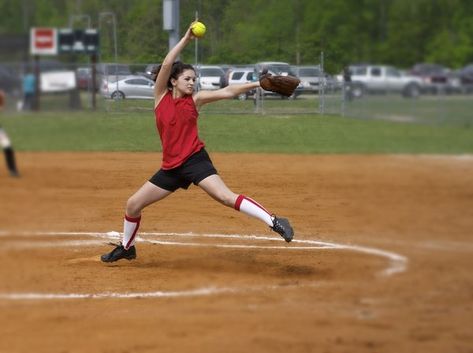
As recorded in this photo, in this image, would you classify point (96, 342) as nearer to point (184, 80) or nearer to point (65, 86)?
point (65, 86)

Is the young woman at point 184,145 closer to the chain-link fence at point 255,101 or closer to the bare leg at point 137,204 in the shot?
the bare leg at point 137,204

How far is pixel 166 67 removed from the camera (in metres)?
4.40

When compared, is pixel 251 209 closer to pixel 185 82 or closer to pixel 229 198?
pixel 229 198

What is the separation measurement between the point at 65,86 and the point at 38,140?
2.26 ft

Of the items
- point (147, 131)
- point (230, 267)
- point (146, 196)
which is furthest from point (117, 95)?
point (230, 267)

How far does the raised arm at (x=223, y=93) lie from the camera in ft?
14.6

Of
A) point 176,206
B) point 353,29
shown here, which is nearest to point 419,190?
point 176,206

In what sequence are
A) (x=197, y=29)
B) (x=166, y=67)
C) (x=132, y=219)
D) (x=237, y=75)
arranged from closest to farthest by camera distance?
(x=197, y=29) → (x=166, y=67) → (x=132, y=219) → (x=237, y=75)

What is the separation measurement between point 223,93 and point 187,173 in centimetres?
46

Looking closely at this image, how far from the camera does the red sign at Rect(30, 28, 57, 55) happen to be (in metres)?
3.08

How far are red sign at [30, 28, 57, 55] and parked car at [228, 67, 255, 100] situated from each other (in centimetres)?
195

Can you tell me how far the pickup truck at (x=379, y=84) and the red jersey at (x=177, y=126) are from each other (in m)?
1.39

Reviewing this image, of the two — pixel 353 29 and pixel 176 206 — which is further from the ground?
pixel 353 29

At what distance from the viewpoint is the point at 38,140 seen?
168 inches
